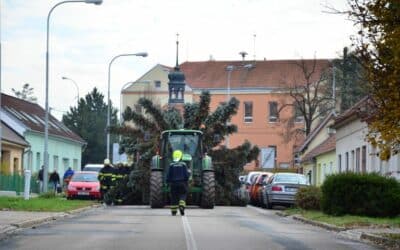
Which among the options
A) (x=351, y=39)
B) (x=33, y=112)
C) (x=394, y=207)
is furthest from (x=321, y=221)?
(x=33, y=112)

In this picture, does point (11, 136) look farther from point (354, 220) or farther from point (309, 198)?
point (354, 220)

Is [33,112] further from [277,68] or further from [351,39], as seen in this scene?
[351,39]

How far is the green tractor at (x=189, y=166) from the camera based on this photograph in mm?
36875

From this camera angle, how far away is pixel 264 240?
782 inches

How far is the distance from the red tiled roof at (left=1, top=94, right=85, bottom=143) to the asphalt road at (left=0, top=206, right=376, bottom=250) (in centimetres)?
4142

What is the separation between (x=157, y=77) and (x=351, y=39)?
99.8m

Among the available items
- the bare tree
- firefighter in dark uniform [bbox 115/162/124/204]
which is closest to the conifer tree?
firefighter in dark uniform [bbox 115/162/124/204]

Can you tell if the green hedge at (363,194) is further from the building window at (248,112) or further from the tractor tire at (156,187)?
the building window at (248,112)

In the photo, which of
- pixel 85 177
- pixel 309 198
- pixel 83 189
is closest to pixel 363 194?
pixel 309 198

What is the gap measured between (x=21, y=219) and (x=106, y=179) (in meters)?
17.1

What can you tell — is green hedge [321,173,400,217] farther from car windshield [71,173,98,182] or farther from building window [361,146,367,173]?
car windshield [71,173,98,182]

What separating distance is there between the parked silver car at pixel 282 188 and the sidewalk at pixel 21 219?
12029mm

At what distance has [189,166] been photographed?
3741 cm

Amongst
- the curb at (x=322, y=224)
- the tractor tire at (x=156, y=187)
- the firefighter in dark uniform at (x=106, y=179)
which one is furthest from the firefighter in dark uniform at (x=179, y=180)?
the firefighter in dark uniform at (x=106, y=179)
